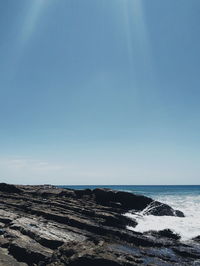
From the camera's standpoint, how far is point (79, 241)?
2073 cm

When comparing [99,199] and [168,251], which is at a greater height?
[99,199]

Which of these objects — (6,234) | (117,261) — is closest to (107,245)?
(117,261)

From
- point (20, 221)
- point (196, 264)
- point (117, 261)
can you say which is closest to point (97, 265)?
point (117, 261)

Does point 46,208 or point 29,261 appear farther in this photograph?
point 46,208

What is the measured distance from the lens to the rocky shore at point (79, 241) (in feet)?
56.2

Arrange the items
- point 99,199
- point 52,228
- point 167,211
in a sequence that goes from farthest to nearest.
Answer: point 99,199 → point 167,211 → point 52,228

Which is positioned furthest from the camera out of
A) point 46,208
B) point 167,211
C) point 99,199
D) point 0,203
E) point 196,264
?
point 99,199

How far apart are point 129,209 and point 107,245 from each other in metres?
21.8

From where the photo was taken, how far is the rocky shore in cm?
1712

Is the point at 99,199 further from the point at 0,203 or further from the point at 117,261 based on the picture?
the point at 117,261

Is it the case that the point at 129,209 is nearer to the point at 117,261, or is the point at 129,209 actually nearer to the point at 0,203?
the point at 0,203

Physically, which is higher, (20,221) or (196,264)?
(20,221)

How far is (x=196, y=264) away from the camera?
18.7 m

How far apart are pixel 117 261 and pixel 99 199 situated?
27.9 m
